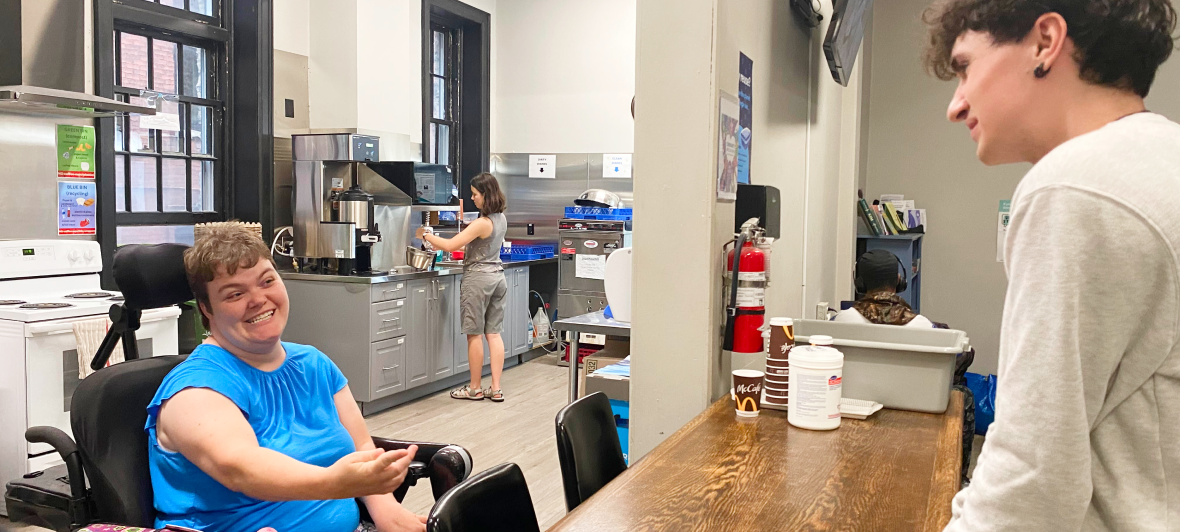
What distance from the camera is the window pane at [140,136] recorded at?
16.3ft

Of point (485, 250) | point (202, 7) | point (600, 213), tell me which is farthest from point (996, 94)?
point (600, 213)

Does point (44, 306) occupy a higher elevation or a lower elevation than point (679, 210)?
lower

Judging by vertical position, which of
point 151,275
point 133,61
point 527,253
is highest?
point 133,61

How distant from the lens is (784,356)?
7.35 feet

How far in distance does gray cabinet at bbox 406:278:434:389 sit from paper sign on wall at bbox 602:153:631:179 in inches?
90.5

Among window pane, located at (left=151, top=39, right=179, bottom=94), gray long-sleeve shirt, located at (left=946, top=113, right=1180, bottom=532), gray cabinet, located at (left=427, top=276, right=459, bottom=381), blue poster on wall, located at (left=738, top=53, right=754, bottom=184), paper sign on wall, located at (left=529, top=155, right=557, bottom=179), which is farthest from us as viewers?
paper sign on wall, located at (left=529, top=155, right=557, bottom=179)

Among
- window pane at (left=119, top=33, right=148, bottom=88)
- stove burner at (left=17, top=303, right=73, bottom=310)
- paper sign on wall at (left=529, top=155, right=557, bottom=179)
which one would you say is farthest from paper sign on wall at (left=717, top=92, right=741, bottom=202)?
paper sign on wall at (left=529, top=155, right=557, bottom=179)

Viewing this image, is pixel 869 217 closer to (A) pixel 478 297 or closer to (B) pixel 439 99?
(A) pixel 478 297

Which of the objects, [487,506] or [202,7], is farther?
[202,7]

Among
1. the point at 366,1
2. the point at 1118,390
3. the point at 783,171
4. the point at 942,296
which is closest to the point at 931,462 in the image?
the point at 1118,390

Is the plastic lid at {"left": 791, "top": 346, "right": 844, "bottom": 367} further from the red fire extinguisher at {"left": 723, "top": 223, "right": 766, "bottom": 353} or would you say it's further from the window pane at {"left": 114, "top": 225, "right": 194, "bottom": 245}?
the window pane at {"left": 114, "top": 225, "right": 194, "bottom": 245}

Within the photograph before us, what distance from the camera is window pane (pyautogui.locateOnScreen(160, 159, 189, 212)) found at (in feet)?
17.2

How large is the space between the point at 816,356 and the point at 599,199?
5104mm

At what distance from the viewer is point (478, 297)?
5.74m
